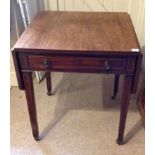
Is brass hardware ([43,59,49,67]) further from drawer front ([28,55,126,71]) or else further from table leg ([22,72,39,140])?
table leg ([22,72,39,140])

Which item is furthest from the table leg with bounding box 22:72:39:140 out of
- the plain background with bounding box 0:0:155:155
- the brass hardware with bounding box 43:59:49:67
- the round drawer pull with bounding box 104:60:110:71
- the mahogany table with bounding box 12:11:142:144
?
the round drawer pull with bounding box 104:60:110:71

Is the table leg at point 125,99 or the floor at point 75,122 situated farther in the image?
the floor at point 75,122

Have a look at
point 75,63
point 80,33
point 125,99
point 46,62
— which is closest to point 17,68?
point 46,62

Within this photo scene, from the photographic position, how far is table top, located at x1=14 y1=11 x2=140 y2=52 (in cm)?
122

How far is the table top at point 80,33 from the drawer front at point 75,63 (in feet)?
0.18

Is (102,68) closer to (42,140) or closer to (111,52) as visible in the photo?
(111,52)

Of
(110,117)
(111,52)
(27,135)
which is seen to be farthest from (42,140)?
(111,52)

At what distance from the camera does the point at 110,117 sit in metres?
1.77

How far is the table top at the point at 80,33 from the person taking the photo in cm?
122

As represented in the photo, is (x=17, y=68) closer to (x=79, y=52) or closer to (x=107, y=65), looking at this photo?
(x=79, y=52)

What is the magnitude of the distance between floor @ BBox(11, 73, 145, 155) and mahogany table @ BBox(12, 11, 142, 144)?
244 millimetres
